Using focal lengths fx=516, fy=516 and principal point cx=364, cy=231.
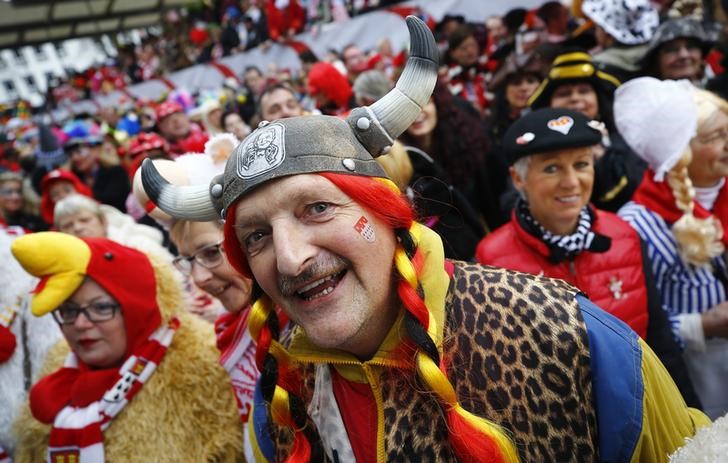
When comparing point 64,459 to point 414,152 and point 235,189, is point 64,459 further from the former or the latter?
point 414,152

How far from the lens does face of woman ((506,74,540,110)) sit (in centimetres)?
437

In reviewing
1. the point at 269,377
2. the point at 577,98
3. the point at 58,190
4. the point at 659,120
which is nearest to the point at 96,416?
the point at 269,377

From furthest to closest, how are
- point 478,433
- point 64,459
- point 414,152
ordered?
point 414,152 < point 64,459 < point 478,433

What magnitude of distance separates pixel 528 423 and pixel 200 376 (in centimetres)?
162

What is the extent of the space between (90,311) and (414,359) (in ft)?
5.41

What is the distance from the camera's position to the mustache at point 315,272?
128cm

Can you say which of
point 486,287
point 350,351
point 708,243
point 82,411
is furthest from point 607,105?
point 82,411

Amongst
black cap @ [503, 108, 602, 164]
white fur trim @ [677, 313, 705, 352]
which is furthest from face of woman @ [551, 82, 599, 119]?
white fur trim @ [677, 313, 705, 352]

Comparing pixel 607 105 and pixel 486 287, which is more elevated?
pixel 486 287

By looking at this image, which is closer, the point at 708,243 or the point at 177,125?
the point at 708,243

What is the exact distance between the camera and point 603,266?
225 cm

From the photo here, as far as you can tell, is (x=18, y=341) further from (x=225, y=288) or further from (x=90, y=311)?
(x=225, y=288)

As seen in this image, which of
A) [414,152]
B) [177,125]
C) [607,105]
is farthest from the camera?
[177,125]

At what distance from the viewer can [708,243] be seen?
2391 millimetres
